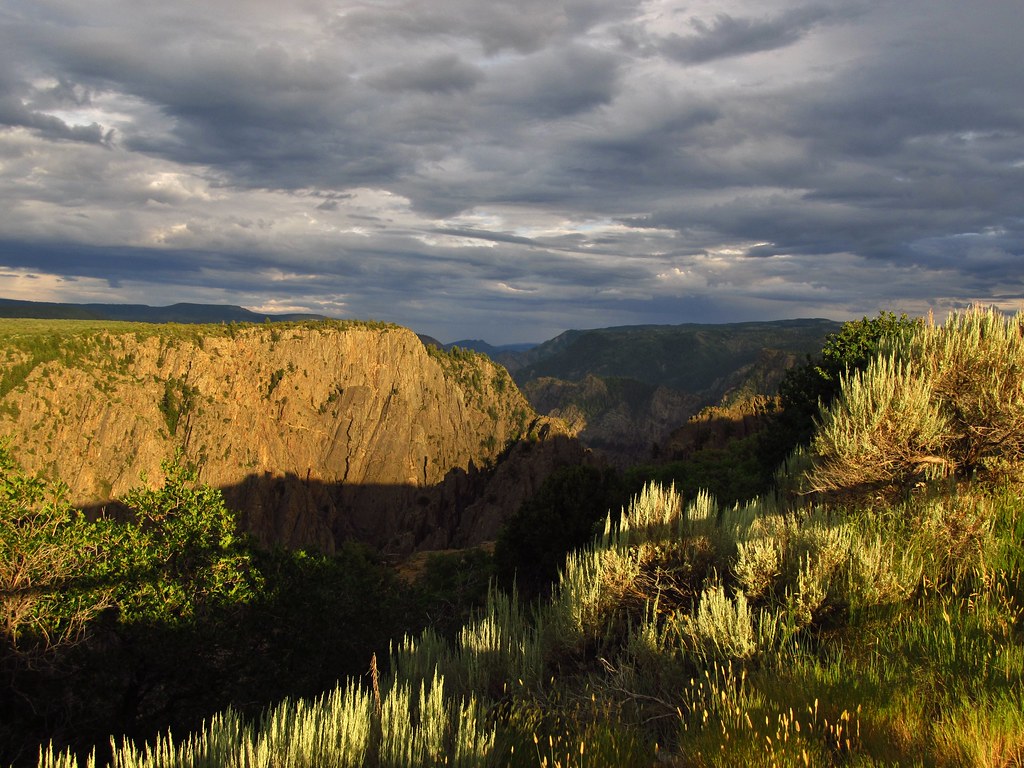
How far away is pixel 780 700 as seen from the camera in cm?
548

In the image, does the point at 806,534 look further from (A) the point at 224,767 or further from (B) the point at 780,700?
(A) the point at 224,767

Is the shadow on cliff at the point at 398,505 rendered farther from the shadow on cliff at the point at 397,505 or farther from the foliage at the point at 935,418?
the foliage at the point at 935,418

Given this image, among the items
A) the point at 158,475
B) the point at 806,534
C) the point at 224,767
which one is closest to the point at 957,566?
the point at 806,534

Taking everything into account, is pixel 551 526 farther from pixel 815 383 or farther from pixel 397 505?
pixel 397 505

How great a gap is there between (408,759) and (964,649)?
5150mm

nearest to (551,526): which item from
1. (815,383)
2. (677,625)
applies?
(815,383)

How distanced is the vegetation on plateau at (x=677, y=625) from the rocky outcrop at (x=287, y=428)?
7139 cm

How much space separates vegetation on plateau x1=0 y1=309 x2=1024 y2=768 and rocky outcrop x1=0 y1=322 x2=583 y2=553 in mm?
71386

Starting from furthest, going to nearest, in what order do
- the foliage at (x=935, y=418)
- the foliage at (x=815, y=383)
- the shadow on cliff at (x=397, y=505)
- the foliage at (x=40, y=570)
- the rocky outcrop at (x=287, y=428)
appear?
the shadow on cliff at (x=397, y=505)
the rocky outcrop at (x=287, y=428)
the foliage at (x=815, y=383)
the foliage at (x=40, y=570)
the foliage at (x=935, y=418)

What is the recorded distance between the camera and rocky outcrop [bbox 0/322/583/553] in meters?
88.4

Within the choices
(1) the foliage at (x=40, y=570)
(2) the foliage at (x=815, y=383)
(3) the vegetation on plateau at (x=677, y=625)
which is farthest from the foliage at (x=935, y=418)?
(2) the foliage at (x=815, y=383)

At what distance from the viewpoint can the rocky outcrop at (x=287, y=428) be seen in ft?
290

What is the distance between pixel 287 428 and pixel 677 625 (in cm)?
10659

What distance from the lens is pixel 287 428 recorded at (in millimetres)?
106875
